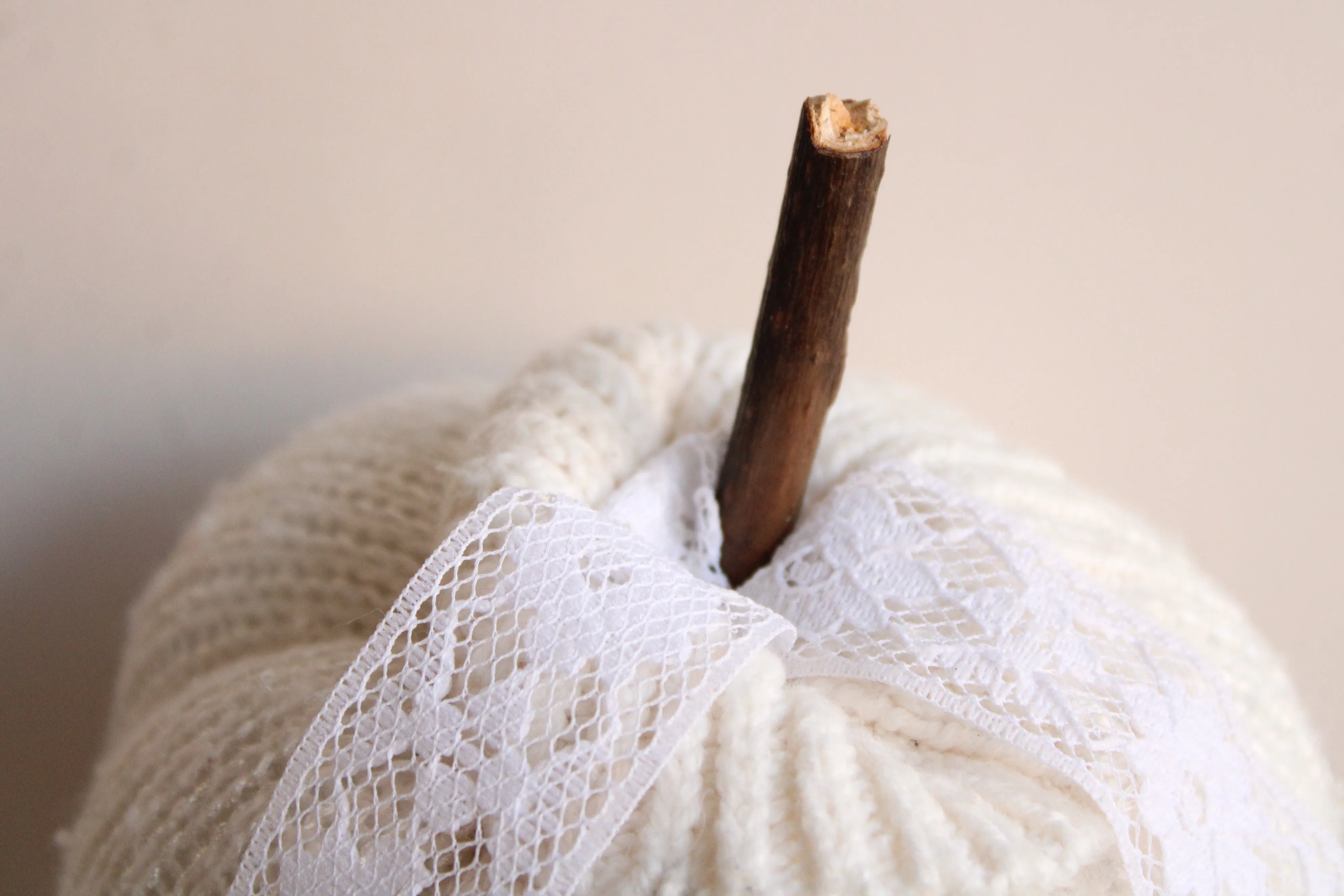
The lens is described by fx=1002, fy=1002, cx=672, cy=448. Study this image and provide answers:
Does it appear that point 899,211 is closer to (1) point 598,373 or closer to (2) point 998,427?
(2) point 998,427

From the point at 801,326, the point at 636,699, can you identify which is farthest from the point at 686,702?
the point at 801,326

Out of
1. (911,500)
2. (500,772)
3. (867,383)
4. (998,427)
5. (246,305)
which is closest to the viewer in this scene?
(500,772)

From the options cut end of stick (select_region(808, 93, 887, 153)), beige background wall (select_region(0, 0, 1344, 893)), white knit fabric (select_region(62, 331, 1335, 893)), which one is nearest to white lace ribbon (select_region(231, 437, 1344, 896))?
white knit fabric (select_region(62, 331, 1335, 893))

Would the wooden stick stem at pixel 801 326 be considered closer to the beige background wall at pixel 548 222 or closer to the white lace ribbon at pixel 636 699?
the white lace ribbon at pixel 636 699

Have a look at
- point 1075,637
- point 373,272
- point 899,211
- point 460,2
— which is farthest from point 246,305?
point 1075,637

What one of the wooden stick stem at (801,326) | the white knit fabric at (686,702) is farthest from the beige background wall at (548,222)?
the wooden stick stem at (801,326)

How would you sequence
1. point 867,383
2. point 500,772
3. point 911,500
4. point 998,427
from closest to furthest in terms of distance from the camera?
point 500,772, point 911,500, point 867,383, point 998,427

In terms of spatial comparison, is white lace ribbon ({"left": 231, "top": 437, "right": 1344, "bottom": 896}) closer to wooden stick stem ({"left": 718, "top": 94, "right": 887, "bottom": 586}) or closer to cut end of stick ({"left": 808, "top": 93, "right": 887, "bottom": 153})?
wooden stick stem ({"left": 718, "top": 94, "right": 887, "bottom": 586})
